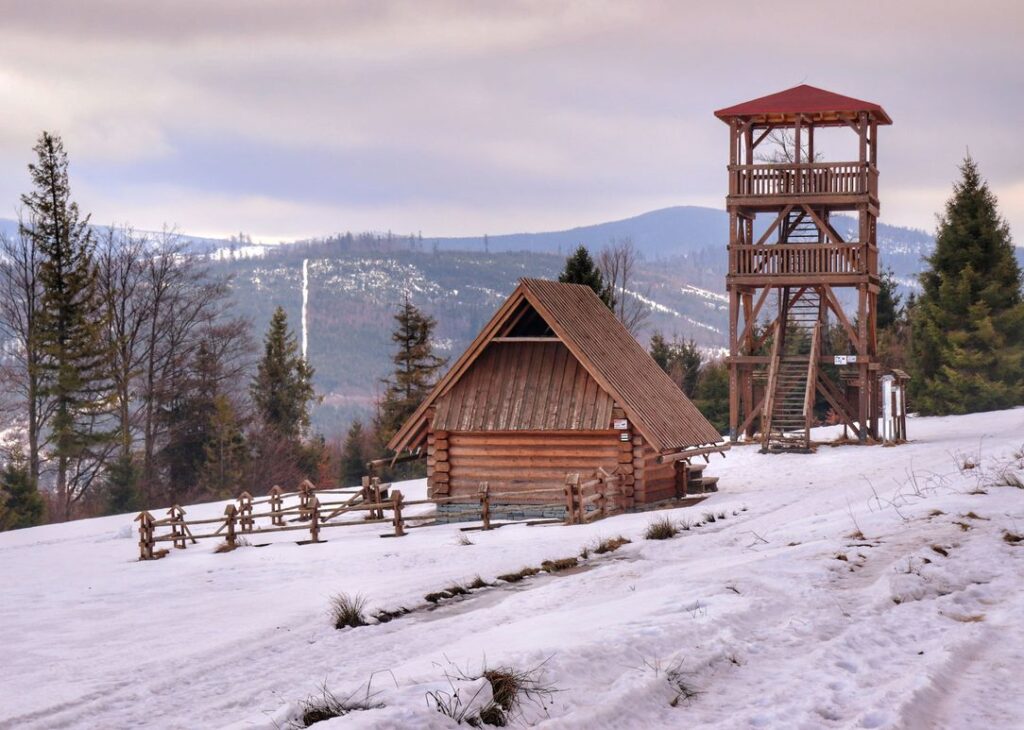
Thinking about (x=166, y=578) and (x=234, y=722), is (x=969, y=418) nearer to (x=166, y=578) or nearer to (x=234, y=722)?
(x=166, y=578)

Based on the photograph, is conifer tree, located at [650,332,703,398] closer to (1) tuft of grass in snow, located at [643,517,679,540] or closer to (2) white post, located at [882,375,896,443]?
(2) white post, located at [882,375,896,443]

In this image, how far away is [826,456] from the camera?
3650 cm

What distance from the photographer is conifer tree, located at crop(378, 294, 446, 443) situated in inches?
2384

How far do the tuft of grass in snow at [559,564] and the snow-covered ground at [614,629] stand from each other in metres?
0.24

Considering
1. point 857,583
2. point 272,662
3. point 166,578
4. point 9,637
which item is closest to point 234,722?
point 272,662

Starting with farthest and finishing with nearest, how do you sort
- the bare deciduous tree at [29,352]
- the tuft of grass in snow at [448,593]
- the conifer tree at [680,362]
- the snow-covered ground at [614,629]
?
1. the conifer tree at [680,362]
2. the bare deciduous tree at [29,352]
3. the tuft of grass in snow at [448,593]
4. the snow-covered ground at [614,629]

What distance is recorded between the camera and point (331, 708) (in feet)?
28.0

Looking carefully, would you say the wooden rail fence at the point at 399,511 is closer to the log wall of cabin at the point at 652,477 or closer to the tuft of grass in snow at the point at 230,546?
the tuft of grass in snow at the point at 230,546

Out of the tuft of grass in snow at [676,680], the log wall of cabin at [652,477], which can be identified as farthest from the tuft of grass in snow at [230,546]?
the tuft of grass in snow at [676,680]

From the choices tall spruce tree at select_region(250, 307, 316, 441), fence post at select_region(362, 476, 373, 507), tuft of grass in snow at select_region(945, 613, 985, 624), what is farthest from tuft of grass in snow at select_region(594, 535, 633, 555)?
tall spruce tree at select_region(250, 307, 316, 441)

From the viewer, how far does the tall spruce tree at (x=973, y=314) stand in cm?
5147

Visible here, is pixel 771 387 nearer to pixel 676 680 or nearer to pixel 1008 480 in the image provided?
pixel 1008 480

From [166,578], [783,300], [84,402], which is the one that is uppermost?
[783,300]

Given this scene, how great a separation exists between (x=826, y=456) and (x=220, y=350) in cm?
3616
